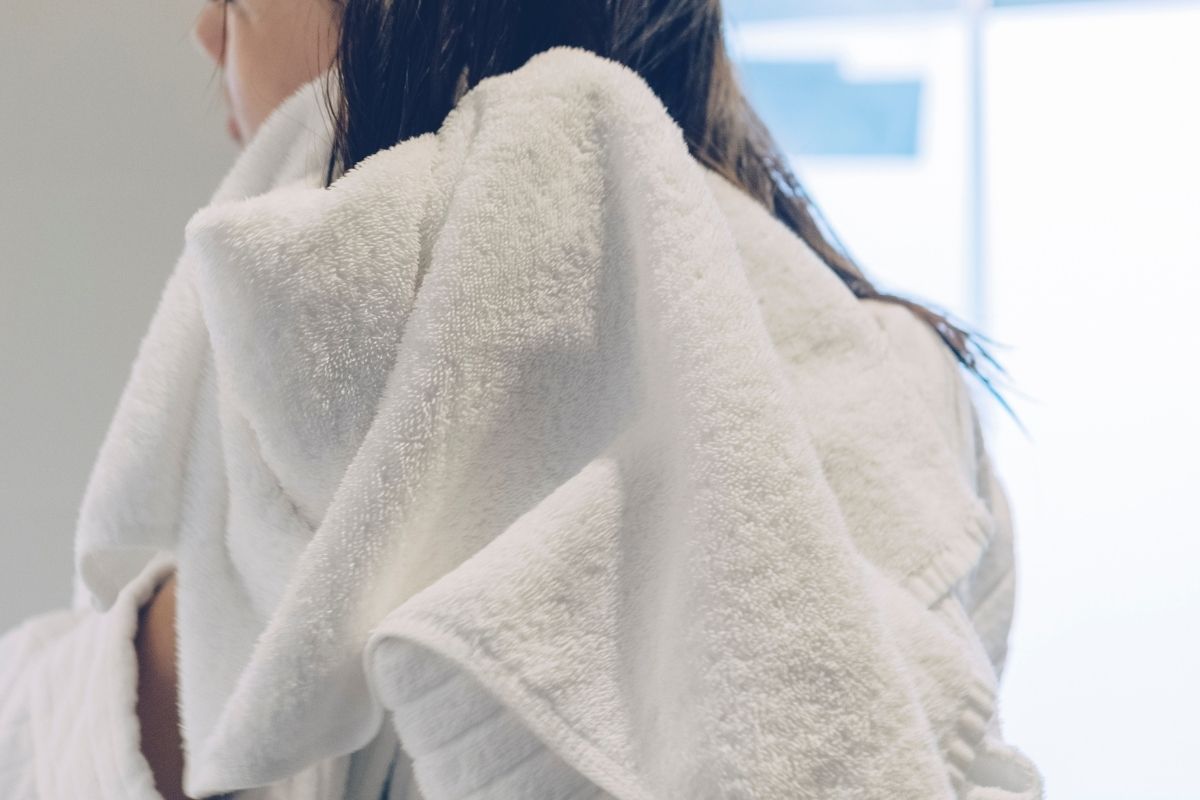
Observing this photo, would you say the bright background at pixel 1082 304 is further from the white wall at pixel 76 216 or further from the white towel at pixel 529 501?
the white towel at pixel 529 501

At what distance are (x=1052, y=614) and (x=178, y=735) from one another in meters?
0.95

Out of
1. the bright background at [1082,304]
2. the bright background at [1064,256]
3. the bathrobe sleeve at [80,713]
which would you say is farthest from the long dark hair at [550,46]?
the bright background at [1082,304]

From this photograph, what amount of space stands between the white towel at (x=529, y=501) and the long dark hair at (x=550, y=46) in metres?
0.02

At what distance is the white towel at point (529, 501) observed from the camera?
0.82 ft

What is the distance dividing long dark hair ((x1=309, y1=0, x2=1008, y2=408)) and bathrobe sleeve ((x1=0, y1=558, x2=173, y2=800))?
0.68 ft

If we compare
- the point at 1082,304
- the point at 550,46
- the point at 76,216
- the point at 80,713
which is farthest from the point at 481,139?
the point at 1082,304

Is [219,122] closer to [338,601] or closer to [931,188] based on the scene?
[338,601]

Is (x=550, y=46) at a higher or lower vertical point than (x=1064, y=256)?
higher

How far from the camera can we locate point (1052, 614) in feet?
3.50

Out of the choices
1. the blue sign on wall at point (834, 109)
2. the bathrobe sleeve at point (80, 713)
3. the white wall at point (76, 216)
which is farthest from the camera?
the blue sign on wall at point (834, 109)

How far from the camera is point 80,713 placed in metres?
0.40

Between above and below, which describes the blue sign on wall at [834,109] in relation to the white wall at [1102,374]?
above

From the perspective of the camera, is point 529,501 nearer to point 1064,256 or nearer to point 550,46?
point 550,46

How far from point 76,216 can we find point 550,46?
18.0 inches
